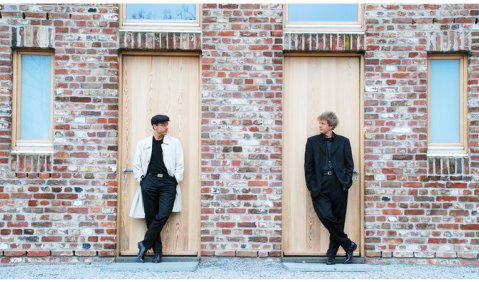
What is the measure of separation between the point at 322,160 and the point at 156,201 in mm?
2074

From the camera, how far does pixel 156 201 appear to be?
812 cm

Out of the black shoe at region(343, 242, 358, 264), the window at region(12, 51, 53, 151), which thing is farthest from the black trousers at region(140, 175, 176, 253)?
the black shoe at region(343, 242, 358, 264)

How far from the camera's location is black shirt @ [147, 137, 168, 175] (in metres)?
8.05

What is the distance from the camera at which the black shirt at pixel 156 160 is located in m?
8.05

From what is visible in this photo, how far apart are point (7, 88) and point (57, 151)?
3.22ft

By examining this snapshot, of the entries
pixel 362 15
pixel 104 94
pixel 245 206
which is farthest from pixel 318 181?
pixel 104 94

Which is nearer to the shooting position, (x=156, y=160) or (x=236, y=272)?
(x=236, y=272)

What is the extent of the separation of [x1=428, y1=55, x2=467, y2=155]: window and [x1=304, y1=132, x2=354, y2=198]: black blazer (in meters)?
1.12

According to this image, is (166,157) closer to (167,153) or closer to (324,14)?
(167,153)

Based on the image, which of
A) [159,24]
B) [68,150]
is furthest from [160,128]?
[159,24]

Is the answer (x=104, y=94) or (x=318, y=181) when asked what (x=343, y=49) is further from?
(x=104, y=94)

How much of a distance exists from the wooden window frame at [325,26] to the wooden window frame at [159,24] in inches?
43.6

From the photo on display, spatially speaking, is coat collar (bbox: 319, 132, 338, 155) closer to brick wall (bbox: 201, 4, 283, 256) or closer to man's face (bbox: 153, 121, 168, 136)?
brick wall (bbox: 201, 4, 283, 256)

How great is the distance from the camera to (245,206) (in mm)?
8234
